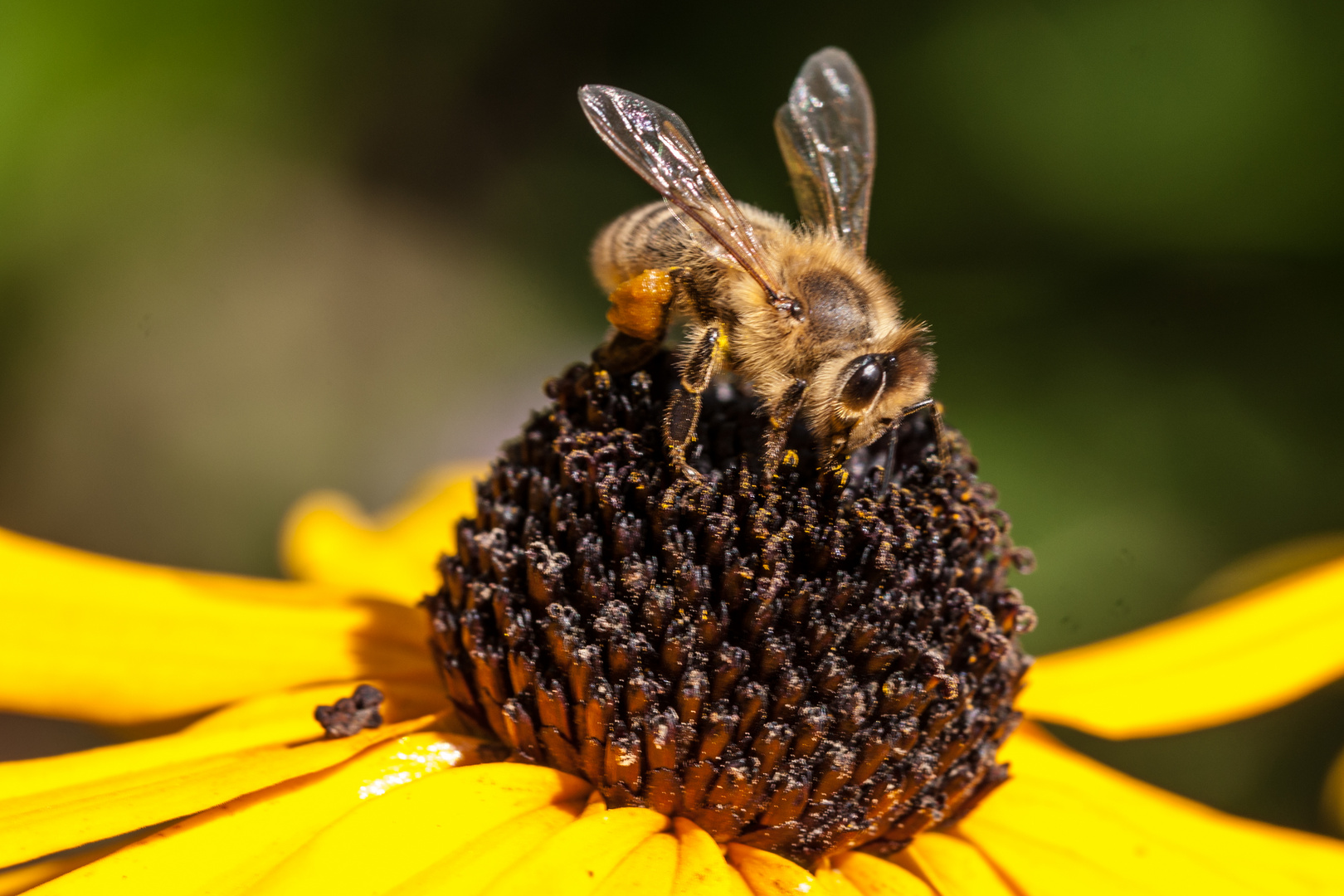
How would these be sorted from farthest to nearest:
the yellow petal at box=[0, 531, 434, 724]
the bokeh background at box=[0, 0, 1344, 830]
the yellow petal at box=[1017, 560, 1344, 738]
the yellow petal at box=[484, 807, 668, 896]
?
the bokeh background at box=[0, 0, 1344, 830]
the yellow petal at box=[1017, 560, 1344, 738]
the yellow petal at box=[0, 531, 434, 724]
the yellow petal at box=[484, 807, 668, 896]

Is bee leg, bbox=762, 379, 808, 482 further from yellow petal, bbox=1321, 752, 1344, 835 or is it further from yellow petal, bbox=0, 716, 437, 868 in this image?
yellow petal, bbox=1321, 752, 1344, 835

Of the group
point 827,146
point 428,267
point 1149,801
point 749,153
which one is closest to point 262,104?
point 428,267

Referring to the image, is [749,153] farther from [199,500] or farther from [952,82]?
Answer: [199,500]

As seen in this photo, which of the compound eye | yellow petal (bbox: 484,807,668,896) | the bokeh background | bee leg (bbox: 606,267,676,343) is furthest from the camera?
the bokeh background

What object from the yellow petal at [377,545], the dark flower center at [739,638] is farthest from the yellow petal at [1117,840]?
the yellow petal at [377,545]

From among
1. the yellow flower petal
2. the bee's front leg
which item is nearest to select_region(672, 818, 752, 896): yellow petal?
the yellow flower petal
